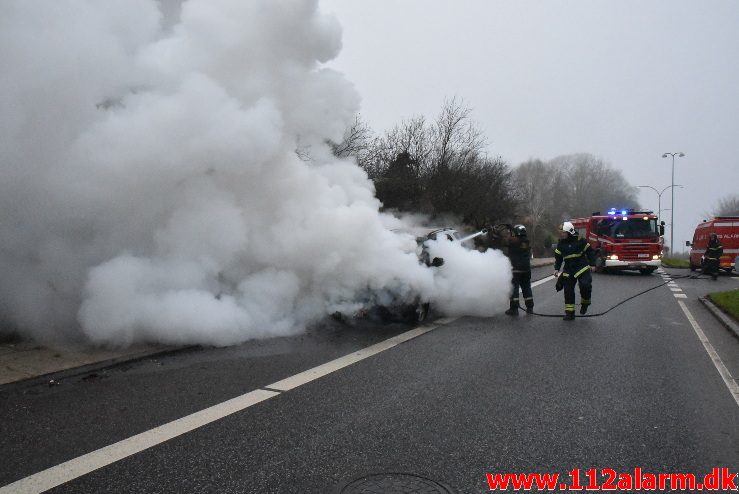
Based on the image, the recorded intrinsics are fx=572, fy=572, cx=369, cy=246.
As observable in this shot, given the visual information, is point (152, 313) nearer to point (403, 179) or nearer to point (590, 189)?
point (403, 179)

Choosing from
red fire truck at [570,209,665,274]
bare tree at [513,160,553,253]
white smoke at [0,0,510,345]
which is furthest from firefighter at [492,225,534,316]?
bare tree at [513,160,553,253]

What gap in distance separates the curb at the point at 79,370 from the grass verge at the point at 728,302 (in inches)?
357

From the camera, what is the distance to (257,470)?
352cm

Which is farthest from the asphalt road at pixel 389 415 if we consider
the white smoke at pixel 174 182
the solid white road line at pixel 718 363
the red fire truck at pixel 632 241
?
the red fire truck at pixel 632 241

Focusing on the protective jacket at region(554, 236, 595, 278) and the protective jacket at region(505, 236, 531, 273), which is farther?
the protective jacket at region(505, 236, 531, 273)

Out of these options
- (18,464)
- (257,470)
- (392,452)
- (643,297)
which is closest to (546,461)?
(392,452)

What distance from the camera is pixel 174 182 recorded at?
23.9 feet

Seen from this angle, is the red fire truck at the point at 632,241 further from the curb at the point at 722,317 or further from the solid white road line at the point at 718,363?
the solid white road line at the point at 718,363

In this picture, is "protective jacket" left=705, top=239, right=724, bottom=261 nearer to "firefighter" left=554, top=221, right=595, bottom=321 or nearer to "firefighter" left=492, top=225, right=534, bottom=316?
"firefighter" left=554, top=221, right=595, bottom=321

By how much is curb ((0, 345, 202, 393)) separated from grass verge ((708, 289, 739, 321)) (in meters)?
9.08

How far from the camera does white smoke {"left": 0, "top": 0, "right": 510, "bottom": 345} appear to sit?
657 cm

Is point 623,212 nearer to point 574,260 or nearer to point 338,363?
point 574,260

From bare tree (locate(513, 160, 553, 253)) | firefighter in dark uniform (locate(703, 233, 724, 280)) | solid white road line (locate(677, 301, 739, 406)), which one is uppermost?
bare tree (locate(513, 160, 553, 253))

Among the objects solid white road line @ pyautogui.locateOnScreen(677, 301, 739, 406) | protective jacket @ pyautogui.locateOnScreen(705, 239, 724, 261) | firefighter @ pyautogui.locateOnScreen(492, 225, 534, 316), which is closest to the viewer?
solid white road line @ pyautogui.locateOnScreen(677, 301, 739, 406)
